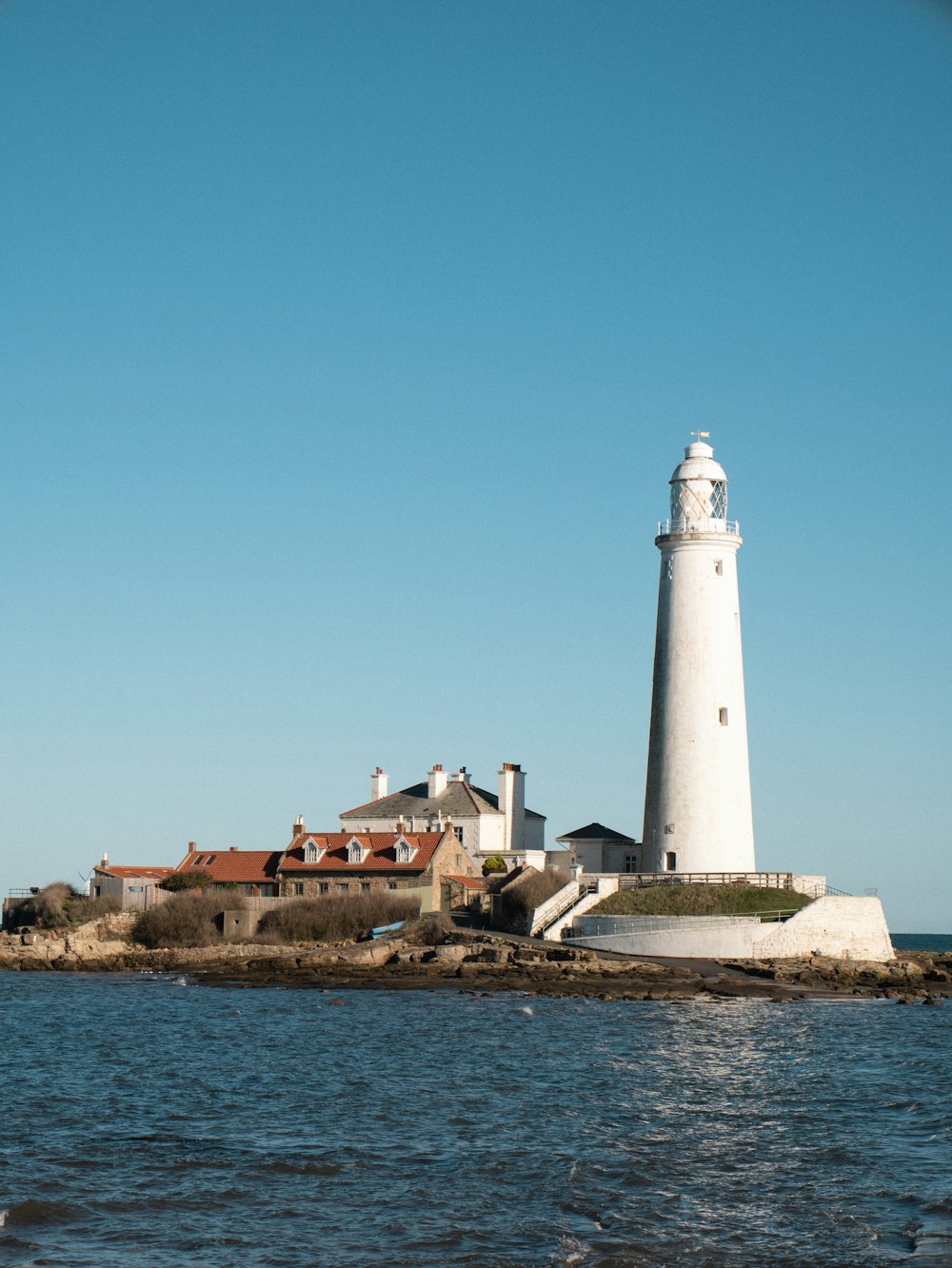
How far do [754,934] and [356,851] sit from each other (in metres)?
19.8

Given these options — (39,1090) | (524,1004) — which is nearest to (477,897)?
(524,1004)

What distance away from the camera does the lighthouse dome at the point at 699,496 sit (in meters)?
52.5

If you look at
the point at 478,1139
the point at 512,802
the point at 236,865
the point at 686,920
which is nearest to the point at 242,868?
the point at 236,865

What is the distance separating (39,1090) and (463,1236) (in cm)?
1274

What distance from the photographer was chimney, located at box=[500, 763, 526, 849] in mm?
65500

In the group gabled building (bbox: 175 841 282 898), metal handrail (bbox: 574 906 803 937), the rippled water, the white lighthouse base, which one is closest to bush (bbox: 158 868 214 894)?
gabled building (bbox: 175 841 282 898)

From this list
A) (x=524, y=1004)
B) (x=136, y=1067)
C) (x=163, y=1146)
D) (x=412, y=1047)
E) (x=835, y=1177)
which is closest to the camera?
(x=835, y=1177)

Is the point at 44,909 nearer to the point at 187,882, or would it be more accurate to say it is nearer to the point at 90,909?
the point at 90,909

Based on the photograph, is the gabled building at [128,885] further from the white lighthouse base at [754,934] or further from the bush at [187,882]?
the white lighthouse base at [754,934]

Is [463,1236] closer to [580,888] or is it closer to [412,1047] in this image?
[412,1047]

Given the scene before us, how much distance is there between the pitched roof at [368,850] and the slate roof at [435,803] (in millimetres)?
3409

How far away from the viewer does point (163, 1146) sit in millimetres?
20969

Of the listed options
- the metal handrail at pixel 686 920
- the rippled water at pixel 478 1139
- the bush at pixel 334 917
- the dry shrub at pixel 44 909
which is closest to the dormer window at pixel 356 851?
the bush at pixel 334 917

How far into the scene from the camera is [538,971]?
145 ft
